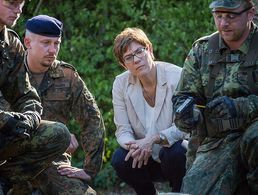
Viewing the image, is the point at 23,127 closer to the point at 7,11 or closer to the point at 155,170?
the point at 7,11

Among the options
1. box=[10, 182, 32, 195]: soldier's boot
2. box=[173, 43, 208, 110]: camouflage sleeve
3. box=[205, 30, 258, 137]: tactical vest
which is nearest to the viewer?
box=[205, 30, 258, 137]: tactical vest

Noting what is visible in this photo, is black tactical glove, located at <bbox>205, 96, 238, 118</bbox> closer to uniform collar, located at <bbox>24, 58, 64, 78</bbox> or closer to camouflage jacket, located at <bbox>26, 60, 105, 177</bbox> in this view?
camouflage jacket, located at <bbox>26, 60, 105, 177</bbox>

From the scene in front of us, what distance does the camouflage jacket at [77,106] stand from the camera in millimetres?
7441

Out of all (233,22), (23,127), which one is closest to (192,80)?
(233,22)

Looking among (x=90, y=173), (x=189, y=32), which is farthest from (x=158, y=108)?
(x=189, y=32)

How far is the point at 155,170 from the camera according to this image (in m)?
7.70

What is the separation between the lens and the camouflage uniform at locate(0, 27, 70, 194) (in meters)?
6.71

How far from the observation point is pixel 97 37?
421 inches

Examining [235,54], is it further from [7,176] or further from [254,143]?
[7,176]

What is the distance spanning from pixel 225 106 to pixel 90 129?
1291 mm

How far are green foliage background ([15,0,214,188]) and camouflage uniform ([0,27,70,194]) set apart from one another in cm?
323

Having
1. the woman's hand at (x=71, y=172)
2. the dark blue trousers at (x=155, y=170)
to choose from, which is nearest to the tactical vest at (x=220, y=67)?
the dark blue trousers at (x=155, y=170)

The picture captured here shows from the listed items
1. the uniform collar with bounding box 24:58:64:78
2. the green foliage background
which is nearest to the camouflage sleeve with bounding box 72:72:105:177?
the uniform collar with bounding box 24:58:64:78

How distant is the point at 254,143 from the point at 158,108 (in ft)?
4.29
